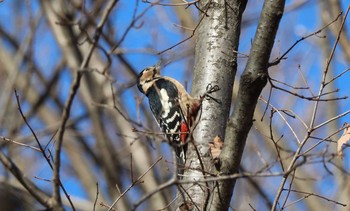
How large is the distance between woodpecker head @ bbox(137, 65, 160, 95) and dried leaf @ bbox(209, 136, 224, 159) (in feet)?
8.86

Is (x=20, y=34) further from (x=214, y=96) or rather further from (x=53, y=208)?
→ (x=53, y=208)

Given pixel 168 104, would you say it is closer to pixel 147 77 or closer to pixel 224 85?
pixel 147 77

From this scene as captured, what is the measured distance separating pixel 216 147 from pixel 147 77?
2951mm

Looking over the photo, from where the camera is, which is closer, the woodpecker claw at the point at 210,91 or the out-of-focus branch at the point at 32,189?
the out-of-focus branch at the point at 32,189

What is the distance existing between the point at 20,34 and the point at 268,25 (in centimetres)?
895

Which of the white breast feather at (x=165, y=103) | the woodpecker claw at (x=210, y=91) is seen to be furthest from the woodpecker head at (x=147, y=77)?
the woodpecker claw at (x=210, y=91)

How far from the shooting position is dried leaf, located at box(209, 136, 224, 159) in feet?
11.9

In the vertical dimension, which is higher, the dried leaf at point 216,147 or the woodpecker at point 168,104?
the woodpecker at point 168,104

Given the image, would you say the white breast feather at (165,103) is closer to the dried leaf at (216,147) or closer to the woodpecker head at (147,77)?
the woodpecker head at (147,77)

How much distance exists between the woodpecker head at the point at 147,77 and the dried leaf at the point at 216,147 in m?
2.70

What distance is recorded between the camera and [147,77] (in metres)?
6.59

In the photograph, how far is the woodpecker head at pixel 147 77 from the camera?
6.49m

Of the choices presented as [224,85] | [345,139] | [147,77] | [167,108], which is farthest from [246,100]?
A: [147,77]

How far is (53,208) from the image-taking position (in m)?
2.43
